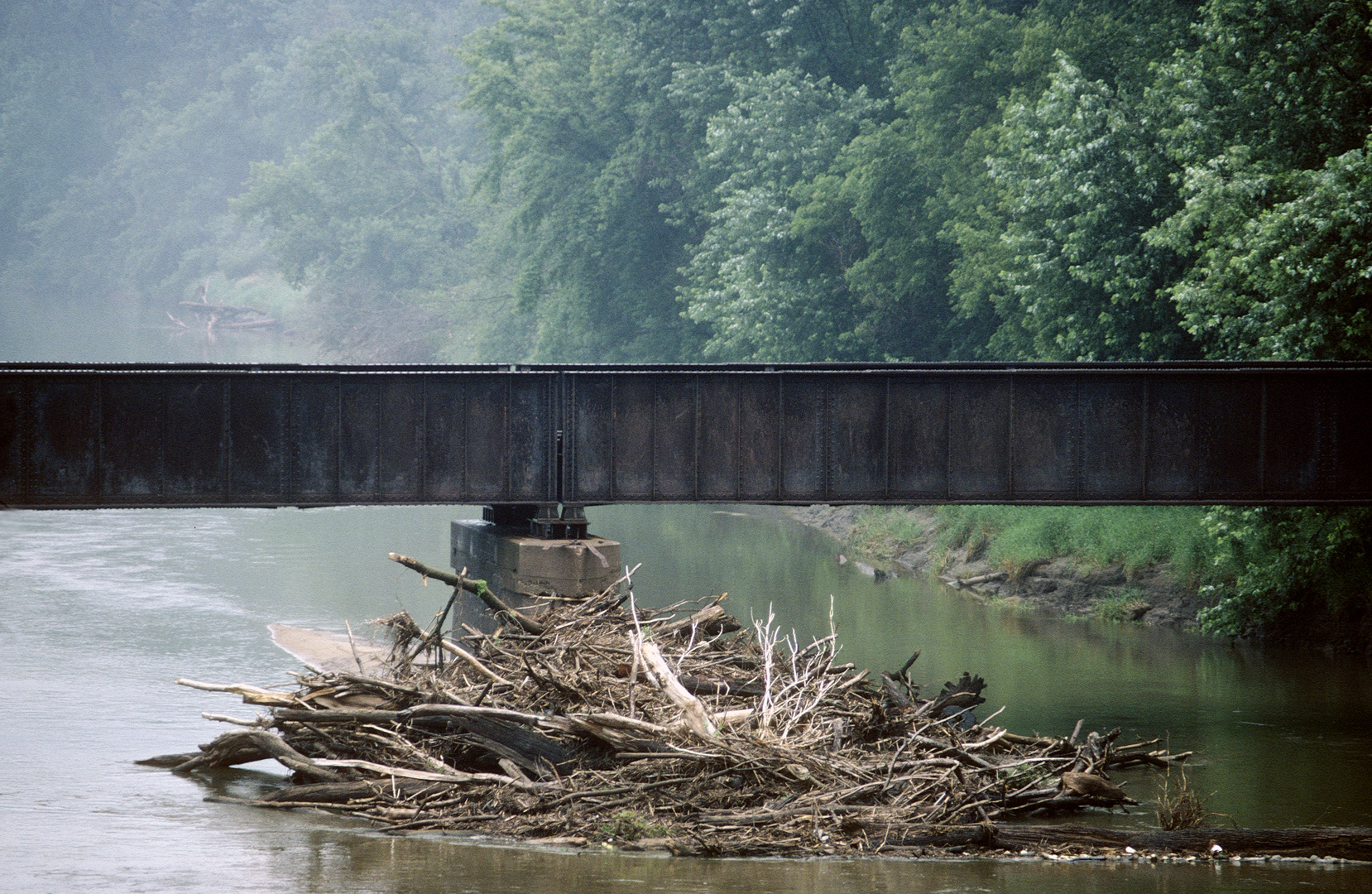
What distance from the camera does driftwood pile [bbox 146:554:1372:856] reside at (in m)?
15.0

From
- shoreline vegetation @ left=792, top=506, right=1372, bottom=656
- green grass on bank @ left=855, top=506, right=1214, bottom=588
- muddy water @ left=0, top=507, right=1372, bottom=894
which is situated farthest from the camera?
green grass on bank @ left=855, top=506, right=1214, bottom=588

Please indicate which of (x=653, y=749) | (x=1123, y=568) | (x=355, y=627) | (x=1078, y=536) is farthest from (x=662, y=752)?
(x=1078, y=536)

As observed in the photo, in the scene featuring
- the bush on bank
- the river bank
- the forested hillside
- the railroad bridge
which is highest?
the forested hillside

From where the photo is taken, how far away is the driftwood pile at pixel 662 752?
49.2ft

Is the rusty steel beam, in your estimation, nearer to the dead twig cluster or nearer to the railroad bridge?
the railroad bridge

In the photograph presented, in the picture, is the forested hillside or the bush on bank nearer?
the bush on bank

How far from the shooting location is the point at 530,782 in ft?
51.8

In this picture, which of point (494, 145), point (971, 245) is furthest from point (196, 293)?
point (971, 245)

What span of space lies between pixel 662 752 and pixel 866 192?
29788 millimetres

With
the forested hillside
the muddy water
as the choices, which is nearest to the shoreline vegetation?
the forested hillside

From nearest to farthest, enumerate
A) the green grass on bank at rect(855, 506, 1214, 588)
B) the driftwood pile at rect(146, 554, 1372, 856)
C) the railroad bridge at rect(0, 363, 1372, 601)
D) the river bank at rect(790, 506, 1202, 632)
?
the driftwood pile at rect(146, 554, 1372, 856)
the railroad bridge at rect(0, 363, 1372, 601)
the river bank at rect(790, 506, 1202, 632)
the green grass on bank at rect(855, 506, 1214, 588)

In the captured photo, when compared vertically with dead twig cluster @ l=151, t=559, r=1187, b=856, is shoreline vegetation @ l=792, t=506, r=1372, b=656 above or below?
above

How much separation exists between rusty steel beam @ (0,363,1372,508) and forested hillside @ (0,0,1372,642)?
2.09 metres

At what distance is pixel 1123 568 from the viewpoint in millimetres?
31969
